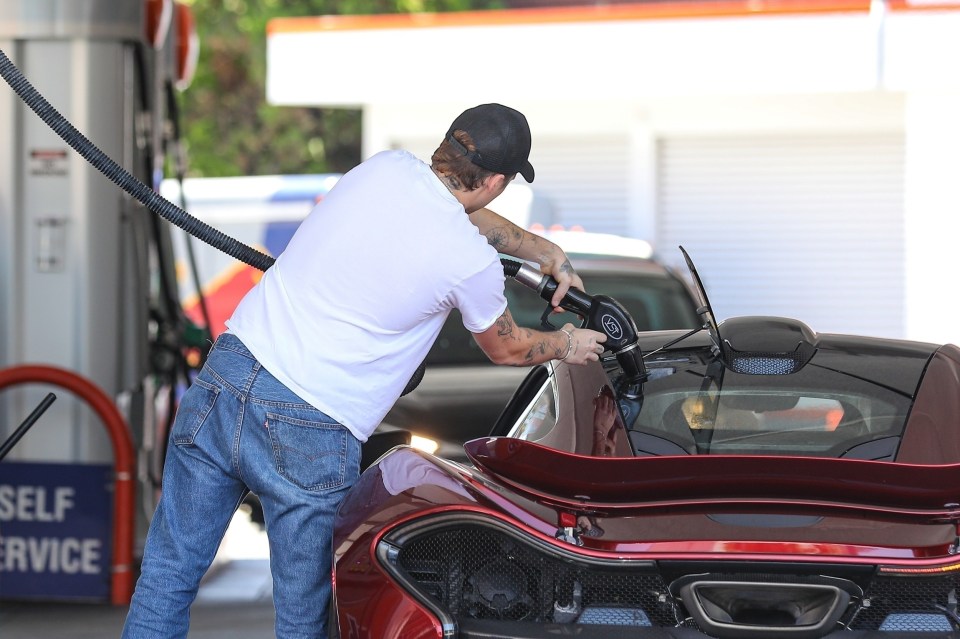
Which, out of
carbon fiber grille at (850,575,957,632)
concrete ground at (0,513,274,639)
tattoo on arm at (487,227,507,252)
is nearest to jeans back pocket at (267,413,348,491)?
tattoo on arm at (487,227,507,252)

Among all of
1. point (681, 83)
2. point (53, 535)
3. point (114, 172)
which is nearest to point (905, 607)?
point (114, 172)

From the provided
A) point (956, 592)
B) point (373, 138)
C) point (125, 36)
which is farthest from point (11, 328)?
point (373, 138)

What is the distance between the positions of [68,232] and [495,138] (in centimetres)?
339

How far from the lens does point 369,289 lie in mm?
3324

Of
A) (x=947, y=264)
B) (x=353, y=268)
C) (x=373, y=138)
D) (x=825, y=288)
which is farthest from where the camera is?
(x=373, y=138)

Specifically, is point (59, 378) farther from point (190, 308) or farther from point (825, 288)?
point (825, 288)

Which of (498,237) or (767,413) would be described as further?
(498,237)

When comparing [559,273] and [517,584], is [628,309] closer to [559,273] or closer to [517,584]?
[559,273]

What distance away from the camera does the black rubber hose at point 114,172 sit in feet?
14.0

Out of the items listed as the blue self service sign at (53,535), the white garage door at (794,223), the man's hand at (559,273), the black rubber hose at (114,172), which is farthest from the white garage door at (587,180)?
the man's hand at (559,273)

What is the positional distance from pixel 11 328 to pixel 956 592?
14.9 feet

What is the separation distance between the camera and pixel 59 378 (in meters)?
5.80

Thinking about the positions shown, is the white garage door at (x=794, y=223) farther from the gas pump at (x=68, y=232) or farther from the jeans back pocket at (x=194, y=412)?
the jeans back pocket at (x=194, y=412)

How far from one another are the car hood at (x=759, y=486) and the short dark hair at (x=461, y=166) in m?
0.76
